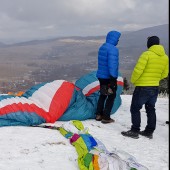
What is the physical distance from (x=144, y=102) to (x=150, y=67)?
667 millimetres

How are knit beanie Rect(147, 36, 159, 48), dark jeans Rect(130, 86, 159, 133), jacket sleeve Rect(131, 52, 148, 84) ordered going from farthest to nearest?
dark jeans Rect(130, 86, 159, 133), knit beanie Rect(147, 36, 159, 48), jacket sleeve Rect(131, 52, 148, 84)

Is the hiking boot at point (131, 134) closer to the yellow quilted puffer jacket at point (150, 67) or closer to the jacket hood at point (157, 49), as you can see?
the yellow quilted puffer jacket at point (150, 67)

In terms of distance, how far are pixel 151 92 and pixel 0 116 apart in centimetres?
275

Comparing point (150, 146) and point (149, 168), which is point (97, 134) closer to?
point (150, 146)

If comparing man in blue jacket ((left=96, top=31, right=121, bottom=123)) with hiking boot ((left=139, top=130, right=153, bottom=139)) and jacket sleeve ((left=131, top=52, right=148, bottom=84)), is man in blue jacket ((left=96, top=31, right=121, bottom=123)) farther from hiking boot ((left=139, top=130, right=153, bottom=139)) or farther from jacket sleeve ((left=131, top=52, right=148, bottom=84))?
hiking boot ((left=139, top=130, right=153, bottom=139))

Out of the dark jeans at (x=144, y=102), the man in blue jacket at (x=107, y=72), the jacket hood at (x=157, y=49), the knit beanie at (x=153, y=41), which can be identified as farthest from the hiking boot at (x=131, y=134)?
the knit beanie at (x=153, y=41)

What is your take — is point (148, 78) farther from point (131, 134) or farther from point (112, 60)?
point (131, 134)

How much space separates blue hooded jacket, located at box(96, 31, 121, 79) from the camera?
21.4 feet

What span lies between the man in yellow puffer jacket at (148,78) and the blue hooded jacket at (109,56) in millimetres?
621

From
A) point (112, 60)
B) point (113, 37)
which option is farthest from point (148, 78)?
point (113, 37)

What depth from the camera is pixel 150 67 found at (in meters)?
5.95

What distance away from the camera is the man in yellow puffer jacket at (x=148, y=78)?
5.89 m

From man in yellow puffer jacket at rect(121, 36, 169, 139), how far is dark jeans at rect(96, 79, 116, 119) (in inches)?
30.3

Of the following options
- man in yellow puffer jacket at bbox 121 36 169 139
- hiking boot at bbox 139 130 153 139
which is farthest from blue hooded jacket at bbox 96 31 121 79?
hiking boot at bbox 139 130 153 139
